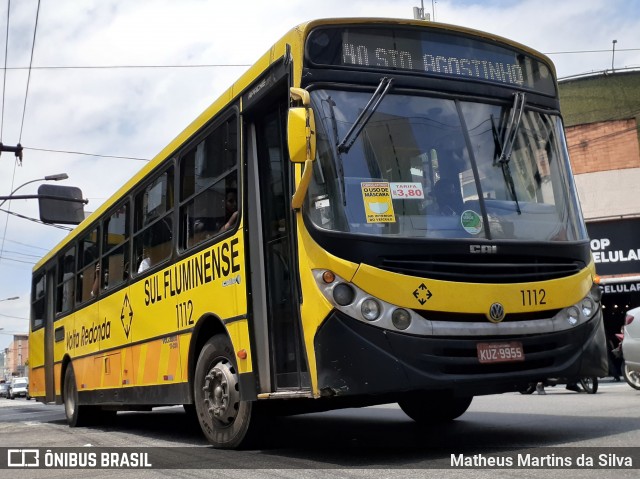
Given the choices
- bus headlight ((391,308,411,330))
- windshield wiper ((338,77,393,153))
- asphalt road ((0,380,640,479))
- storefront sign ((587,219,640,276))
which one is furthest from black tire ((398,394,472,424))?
storefront sign ((587,219,640,276))

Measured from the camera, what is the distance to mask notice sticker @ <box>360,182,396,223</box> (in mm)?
6027

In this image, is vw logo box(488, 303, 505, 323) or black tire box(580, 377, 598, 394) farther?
black tire box(580, 377, 598, 394)

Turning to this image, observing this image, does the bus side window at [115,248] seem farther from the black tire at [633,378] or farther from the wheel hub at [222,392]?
the black tire at [633,378]

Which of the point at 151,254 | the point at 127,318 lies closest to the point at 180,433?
the point at 127,318

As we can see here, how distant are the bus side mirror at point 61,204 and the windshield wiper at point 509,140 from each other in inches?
578

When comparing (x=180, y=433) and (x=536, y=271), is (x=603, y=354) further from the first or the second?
(x=180, y=433)

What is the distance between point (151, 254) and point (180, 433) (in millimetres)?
2406

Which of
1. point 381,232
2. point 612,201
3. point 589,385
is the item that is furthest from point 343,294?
point 612,201

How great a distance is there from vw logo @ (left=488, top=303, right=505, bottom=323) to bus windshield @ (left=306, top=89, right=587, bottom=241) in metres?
0.55

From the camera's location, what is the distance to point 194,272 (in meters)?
8.10

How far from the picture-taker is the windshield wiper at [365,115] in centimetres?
615

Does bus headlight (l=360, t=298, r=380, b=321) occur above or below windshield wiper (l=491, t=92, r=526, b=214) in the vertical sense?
below

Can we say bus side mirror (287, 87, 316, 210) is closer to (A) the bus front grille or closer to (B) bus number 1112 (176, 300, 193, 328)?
(A) the bus front grille

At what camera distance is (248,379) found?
6.83 metres
